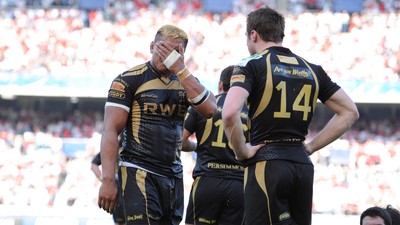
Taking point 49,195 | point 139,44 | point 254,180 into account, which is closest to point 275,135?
point 254,180

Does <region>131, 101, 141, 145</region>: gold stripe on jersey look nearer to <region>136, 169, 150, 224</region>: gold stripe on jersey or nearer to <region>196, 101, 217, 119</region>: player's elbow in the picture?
<region>136, 169, 150, 224</region>: gold stripe on jersey

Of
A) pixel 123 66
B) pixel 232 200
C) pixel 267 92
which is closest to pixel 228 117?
pixel 267 92

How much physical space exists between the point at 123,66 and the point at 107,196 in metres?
19.1

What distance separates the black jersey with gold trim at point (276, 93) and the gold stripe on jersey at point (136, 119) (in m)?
0.86

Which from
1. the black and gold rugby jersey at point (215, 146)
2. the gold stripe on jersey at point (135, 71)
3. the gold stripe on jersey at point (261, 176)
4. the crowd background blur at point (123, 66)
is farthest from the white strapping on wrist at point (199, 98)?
the crowd background blur at point (123, 66)

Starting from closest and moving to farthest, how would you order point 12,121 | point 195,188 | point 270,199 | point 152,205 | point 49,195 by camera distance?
point 270,199, point 152,205, point 195,188, point 49,195, point 12,121

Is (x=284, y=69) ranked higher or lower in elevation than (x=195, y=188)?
higher

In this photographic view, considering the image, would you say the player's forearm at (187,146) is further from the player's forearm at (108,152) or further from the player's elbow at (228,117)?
the player's elbow at (228,117)

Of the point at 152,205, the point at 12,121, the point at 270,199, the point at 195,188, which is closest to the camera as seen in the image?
the point at 270,199

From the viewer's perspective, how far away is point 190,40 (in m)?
25.3

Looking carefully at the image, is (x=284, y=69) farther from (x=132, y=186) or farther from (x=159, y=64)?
(x=132, y=186)

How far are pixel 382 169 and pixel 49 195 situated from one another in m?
8.56

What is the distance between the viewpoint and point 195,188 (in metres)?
8.18

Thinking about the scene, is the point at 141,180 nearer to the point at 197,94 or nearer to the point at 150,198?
the point at 150,198
